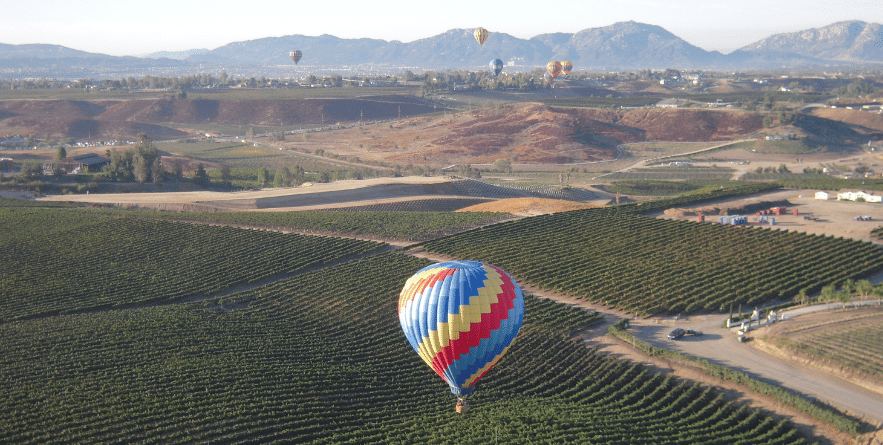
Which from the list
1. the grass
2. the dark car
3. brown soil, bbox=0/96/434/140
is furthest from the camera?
brown soil, bbox=0/96/434/140

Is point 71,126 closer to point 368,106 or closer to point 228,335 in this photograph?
point 368,106

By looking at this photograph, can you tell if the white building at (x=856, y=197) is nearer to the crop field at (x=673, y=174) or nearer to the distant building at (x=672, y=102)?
the crop field at (x=673, y=174)

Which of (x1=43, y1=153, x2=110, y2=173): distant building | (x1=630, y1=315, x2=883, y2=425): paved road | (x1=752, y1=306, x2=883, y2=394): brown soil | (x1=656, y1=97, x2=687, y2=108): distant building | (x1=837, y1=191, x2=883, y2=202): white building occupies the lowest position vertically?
(x1=630, y1=315, x2=883, y2=425): paved road

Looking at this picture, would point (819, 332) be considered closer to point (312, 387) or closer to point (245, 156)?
point (312, 387)

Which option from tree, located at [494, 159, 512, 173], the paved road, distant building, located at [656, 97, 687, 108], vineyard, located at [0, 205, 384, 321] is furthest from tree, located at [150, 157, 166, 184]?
distant building, located at [656, 97, 687, 108]

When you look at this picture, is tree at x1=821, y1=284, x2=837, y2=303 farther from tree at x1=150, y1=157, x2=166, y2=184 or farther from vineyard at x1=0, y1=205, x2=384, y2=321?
tree at x1=150, y1=157, x2=166, y2=184

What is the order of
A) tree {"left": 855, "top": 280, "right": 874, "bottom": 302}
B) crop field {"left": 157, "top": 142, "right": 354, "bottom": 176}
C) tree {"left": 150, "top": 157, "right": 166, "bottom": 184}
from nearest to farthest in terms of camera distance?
1. tree {"left": 855, "top": 280, "right": 874, "bottom": 302}
2. tree {"left": 150, "top": 157, "right": 166, "bottom": 184}
3. crop field {"left": 157, "top": 142, "right": 354, "bottom": 176}

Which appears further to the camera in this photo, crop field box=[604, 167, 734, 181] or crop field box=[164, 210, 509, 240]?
crop field box=[604, 167, 734, 181]

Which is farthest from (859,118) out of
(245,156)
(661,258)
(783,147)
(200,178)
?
(200,178)
